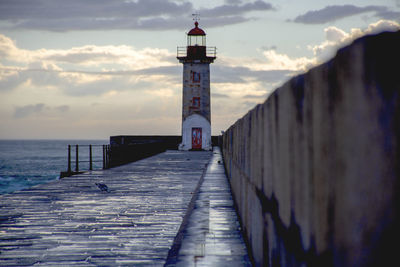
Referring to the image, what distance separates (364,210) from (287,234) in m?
1.19

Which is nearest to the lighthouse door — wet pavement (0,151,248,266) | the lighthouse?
the lighthouse

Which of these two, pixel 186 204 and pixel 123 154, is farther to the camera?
pixel 123 154

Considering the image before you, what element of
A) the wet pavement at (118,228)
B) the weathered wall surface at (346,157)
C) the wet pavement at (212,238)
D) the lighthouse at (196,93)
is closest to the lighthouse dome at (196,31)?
the lighthouse at (196,93)

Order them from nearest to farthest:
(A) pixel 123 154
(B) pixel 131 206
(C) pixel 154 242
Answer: (C) pixel 154 242, (B) pixel 131 206, (A) pixel 123 154

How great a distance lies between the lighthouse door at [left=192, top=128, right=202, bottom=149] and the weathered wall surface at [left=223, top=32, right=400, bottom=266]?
40.0 meters

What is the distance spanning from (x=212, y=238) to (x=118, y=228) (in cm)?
176

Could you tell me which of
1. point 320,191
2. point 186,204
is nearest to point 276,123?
point 320,191

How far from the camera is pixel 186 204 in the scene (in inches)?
342

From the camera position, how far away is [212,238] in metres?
5.32

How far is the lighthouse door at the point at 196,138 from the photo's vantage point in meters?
42.2

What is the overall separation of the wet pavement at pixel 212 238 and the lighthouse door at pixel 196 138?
33.8m

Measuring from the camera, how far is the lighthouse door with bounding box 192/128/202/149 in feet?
138

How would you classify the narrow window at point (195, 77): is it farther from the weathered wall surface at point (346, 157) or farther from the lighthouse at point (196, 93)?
the weathered wall surface at point (346, 157)

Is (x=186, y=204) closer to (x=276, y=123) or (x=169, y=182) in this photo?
(x=169, y=182)
